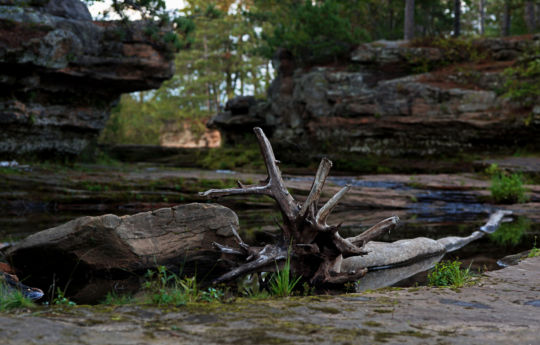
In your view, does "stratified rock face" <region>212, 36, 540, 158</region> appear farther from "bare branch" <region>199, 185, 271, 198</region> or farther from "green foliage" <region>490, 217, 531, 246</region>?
"bare branch" <region>199, 185, 271, 198</region>

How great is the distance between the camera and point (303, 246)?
473 centimetres

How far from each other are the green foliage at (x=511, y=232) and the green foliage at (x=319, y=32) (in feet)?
51.6

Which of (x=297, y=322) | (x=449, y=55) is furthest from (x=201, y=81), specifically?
(x=297, y=322)

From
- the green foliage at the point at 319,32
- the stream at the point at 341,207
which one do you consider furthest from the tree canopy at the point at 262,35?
the stream at the point at 341,207

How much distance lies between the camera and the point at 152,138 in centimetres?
4712

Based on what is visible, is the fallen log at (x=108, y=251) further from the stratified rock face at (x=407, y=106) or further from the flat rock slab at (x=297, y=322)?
the stratified rock face at (x=407, y=106)

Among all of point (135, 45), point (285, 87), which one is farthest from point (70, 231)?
point (285, 87)

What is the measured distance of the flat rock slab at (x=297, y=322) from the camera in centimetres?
235

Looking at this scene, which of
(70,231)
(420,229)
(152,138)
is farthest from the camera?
(152,138)

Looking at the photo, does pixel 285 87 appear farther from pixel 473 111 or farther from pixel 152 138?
pixel 152 138

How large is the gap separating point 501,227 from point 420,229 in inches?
75.1

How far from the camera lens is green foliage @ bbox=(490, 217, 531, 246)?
8039mm

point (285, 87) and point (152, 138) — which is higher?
point (285, 87)

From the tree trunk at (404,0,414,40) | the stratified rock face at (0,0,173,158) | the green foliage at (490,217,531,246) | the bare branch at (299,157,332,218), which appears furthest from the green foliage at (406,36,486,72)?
the bare branch at (299,157,332,218)
